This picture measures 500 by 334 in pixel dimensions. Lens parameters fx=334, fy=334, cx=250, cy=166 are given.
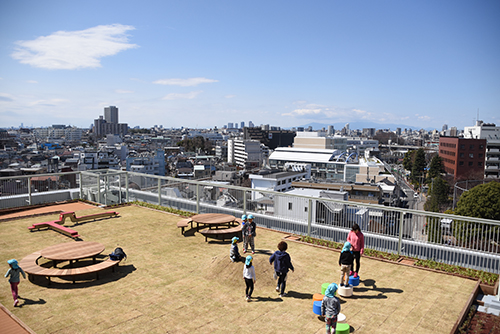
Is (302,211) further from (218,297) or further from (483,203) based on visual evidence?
(483,203)

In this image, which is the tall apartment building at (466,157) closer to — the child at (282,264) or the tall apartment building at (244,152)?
the tall apartment building at (244,152)

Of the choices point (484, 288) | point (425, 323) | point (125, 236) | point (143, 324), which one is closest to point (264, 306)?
point (143, 324)

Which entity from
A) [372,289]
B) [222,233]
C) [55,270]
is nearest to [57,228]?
[55,270]

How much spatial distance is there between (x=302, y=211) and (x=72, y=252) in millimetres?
6514

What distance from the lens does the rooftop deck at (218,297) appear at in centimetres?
559

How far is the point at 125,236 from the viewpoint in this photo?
1073cm

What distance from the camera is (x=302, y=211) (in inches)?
418

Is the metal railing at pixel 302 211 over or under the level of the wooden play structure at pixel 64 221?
over

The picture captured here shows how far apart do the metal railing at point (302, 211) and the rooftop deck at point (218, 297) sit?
84 centimetres

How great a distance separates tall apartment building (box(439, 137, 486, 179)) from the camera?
7069 cm

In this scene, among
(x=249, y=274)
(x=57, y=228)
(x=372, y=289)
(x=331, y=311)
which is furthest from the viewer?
(x=57, y=228)

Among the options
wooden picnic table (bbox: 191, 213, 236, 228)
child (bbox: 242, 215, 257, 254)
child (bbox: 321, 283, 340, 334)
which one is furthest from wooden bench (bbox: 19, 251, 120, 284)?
child (bbox: 321, 283, 340, 334)

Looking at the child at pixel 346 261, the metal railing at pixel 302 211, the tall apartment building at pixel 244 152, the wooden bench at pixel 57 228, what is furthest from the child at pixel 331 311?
the tall apartment building at pixel 244 152

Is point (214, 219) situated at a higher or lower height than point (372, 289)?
higher
